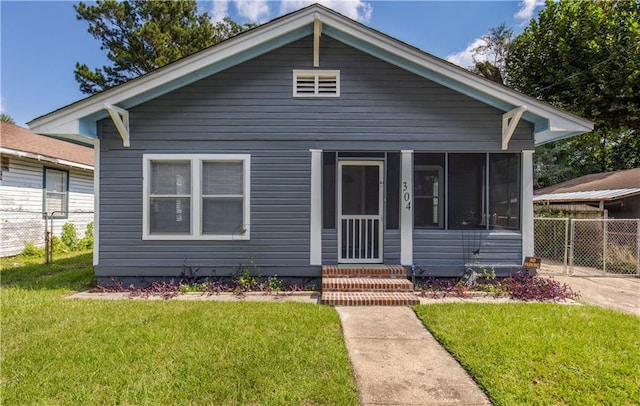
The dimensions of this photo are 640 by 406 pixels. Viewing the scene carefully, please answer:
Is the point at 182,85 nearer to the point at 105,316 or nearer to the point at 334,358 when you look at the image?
the point at 105,316

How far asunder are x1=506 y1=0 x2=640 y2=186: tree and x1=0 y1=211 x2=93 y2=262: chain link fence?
17443 millimetres

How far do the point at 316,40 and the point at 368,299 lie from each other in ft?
14.8

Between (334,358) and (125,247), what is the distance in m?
4.51

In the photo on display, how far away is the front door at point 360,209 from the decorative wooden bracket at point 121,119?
12.7 ft

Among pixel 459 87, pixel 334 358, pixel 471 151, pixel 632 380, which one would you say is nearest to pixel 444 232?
pixel 471 151

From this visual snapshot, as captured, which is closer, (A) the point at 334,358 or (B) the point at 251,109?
(A) the point at 334,358

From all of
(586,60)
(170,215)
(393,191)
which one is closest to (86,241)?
(170,215)

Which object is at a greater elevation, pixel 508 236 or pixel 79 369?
pixel 508 236

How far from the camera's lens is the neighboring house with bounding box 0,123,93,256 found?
8453 millimetres

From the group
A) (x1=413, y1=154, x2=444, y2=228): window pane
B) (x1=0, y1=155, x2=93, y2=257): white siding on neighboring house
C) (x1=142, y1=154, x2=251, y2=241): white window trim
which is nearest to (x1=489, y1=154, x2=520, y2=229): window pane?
(x1=413, y1=154, x2=444, y2=228): window pane

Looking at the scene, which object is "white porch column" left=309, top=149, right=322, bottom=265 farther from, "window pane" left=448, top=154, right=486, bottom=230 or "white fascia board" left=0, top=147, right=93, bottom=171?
"white fascia board" left=0, top=147, right=93, bottom=171

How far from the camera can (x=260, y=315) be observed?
425 centimetres

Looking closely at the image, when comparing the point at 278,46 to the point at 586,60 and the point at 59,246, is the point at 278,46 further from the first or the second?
the point at 586,60

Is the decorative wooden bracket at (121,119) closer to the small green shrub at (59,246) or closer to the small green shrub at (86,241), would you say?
the small green shrub at (59,246)
